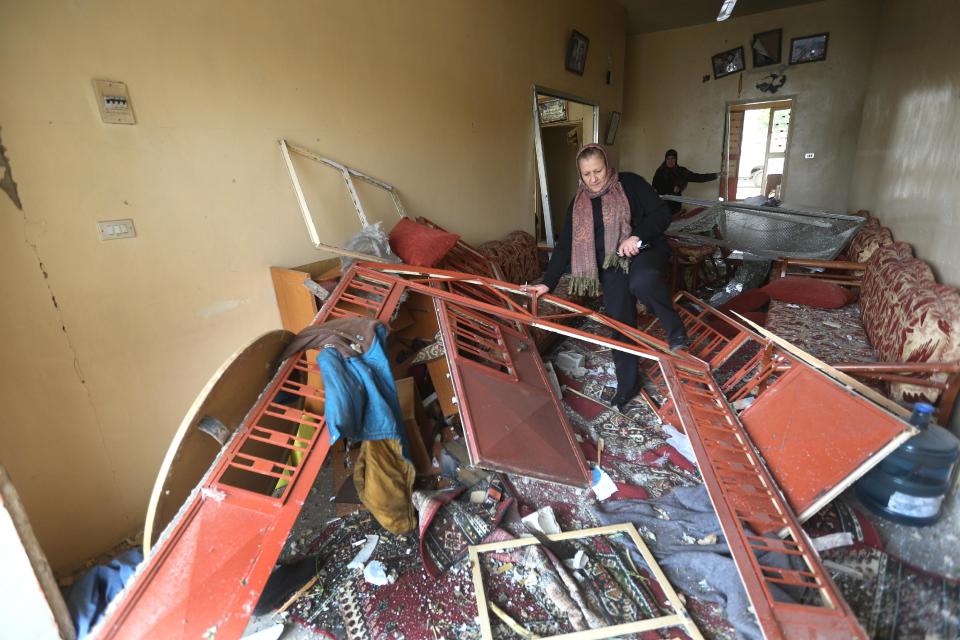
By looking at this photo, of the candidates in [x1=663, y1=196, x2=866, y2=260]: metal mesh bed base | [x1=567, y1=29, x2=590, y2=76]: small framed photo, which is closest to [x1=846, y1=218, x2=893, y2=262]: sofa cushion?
[x1=663, y1=196, x2=866, y2=260]: metal mesh bed base

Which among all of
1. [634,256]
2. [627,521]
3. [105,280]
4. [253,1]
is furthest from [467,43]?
[627,521]

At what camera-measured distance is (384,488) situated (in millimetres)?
1782

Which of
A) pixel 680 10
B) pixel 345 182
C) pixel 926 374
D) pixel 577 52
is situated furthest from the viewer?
pixel 680 10

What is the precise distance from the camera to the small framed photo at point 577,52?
5008 mm

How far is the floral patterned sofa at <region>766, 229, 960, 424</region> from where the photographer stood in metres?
1.82

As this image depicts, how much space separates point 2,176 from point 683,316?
355 centimetres

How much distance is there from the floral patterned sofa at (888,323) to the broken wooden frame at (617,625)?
3.73ft

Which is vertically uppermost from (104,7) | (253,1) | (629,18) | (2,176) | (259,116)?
(629,18)

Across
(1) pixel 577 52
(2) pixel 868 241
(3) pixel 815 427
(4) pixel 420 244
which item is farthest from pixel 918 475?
(1) pixel 577 52

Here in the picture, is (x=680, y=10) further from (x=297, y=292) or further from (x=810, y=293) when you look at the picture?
(x=297, y=292)

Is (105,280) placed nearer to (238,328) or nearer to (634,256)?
(238,328)

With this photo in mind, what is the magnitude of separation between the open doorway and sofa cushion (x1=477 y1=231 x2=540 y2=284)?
0.68 metres

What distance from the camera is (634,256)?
2447 mm

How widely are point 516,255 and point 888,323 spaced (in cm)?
249
